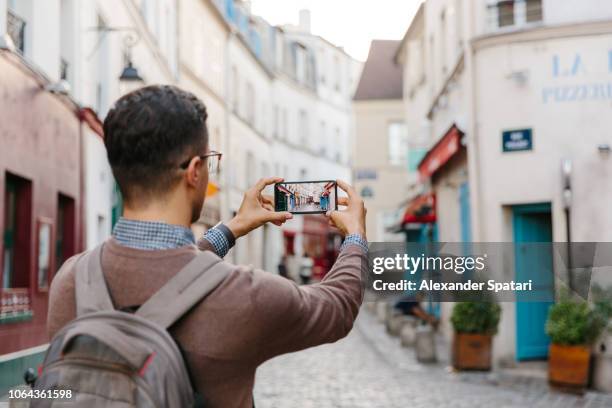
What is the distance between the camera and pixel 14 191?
10.7 meters

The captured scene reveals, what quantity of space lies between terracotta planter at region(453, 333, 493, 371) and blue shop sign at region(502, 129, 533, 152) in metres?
2.49

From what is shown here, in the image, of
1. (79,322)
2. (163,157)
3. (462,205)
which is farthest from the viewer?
(462,205)

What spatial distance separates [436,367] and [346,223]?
11.0m

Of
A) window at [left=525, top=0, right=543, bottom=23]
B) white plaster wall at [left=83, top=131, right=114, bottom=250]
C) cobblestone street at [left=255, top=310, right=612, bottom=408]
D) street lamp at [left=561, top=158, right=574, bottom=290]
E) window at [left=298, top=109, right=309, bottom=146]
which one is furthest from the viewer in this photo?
window at [left=298, top=109, right=309, bottom=146]

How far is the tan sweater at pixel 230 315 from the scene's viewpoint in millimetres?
2104

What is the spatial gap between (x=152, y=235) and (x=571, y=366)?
354 inches

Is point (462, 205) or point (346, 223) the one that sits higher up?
point (462, 205)

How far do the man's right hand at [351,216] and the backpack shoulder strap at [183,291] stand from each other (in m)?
0.42

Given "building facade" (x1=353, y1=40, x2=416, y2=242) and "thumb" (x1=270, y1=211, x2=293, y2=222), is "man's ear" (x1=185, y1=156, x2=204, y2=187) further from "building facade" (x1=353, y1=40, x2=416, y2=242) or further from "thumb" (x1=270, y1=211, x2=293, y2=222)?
"building facade" (x1=353, y1=40, x2=416, y2=242)

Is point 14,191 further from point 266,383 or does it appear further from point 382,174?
point 382,174

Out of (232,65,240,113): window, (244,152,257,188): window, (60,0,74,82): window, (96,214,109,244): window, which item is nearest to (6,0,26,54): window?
(60,0,74,82): window

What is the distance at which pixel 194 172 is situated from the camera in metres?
2.24

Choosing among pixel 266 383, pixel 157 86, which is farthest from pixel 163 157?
pixel 266 383

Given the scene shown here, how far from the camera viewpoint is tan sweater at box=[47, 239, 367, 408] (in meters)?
2.10
